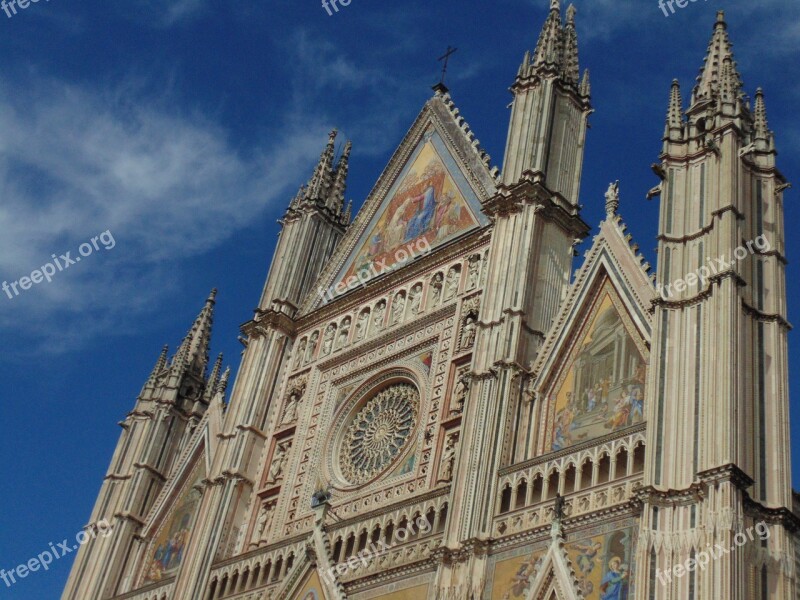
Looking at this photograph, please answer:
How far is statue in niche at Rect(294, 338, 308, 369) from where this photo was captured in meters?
23.5

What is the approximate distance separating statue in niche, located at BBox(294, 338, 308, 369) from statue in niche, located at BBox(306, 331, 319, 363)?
0.12 meters

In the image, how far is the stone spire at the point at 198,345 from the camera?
2727 cm

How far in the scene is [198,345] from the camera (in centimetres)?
2789

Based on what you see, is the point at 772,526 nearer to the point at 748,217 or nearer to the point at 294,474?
the point at 748,217

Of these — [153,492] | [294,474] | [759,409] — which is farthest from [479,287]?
[153,492]

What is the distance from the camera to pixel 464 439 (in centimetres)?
1747

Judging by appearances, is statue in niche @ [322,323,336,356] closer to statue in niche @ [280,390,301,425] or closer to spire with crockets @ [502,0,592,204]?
statue in niche @ [280,390,301,425]

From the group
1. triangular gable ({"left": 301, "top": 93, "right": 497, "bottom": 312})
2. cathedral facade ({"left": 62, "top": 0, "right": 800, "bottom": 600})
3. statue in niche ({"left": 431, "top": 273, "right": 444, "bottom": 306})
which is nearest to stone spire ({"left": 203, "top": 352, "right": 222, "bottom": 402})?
cathedral facade ({"left": 62, "top": 0, "right": 800, "bottom": 600})

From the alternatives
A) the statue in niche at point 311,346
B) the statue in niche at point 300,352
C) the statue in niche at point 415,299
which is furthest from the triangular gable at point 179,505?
the statue in niche at point 415,299

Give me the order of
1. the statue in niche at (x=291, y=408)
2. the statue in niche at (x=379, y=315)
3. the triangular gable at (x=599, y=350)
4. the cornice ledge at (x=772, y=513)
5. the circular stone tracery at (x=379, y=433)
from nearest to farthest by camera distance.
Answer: the cornice ledge at (x=772, y=513) → the triangular gable at (x=599, y=350) → the circular stone tracery at (x=379, y=433) → the statue in niche at (x=379, y=315) → the statue in niche at (x=291, y=408)

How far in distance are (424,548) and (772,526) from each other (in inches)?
216

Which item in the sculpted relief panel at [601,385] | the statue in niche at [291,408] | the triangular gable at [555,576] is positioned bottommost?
the triangular gable at [555,576]

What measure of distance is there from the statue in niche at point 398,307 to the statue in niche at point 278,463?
10.5 feet

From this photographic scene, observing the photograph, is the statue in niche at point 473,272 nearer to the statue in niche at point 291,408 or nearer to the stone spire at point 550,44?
the stone spire at point 550,44
